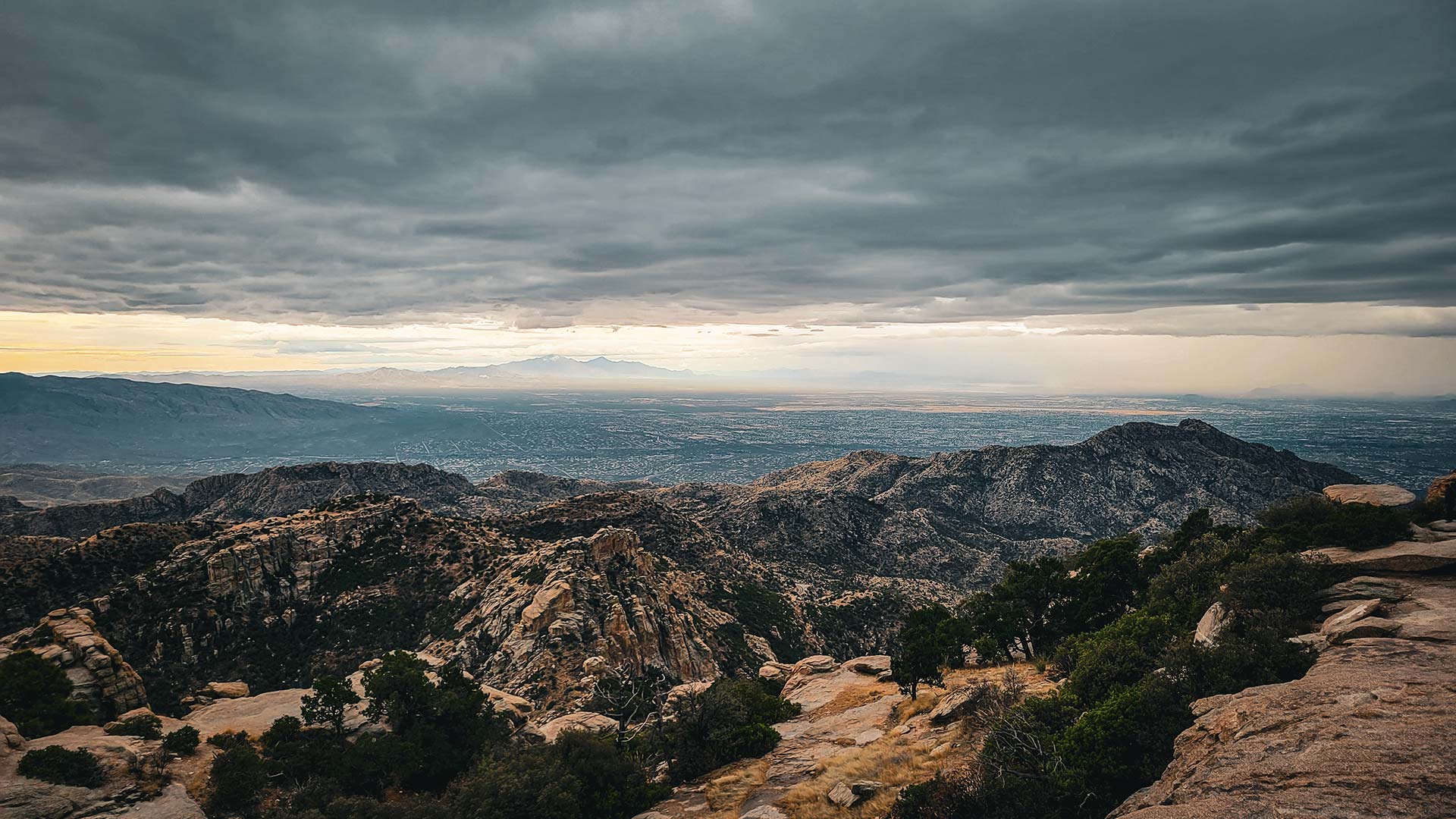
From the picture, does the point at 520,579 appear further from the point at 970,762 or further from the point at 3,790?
the point at 970,762

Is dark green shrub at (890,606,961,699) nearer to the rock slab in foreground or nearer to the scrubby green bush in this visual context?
the scrubby green bush

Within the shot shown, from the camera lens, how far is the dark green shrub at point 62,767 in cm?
2616

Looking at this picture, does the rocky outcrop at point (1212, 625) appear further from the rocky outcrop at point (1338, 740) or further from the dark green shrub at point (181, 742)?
the dark green shrub at point (181, 742)

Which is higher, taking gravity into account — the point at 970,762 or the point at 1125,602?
the point at 970,762

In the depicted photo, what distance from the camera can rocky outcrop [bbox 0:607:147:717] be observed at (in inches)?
1539

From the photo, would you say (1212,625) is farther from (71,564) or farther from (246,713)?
(71,564)

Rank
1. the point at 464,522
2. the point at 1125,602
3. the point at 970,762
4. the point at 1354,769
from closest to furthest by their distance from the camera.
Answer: the point at 1354,769, the point at 970,762, the point at 1125,602, the point at 464,522

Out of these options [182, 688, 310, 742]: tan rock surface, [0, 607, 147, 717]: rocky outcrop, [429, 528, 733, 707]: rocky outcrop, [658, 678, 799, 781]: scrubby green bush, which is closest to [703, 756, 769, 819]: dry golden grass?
[658, 678, 799, 781]: scrubby green bush

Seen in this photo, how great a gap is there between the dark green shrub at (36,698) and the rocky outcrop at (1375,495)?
82.3m

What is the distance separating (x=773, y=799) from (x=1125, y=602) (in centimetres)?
3806

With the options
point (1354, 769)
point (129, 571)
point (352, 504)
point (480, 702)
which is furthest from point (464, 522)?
point (1354, 769)

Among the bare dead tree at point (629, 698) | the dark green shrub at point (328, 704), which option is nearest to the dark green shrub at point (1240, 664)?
the bare dead tree at point (629, 698)

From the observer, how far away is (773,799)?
88.9ft

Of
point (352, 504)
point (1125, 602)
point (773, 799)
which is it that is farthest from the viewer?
point (352, 504)
